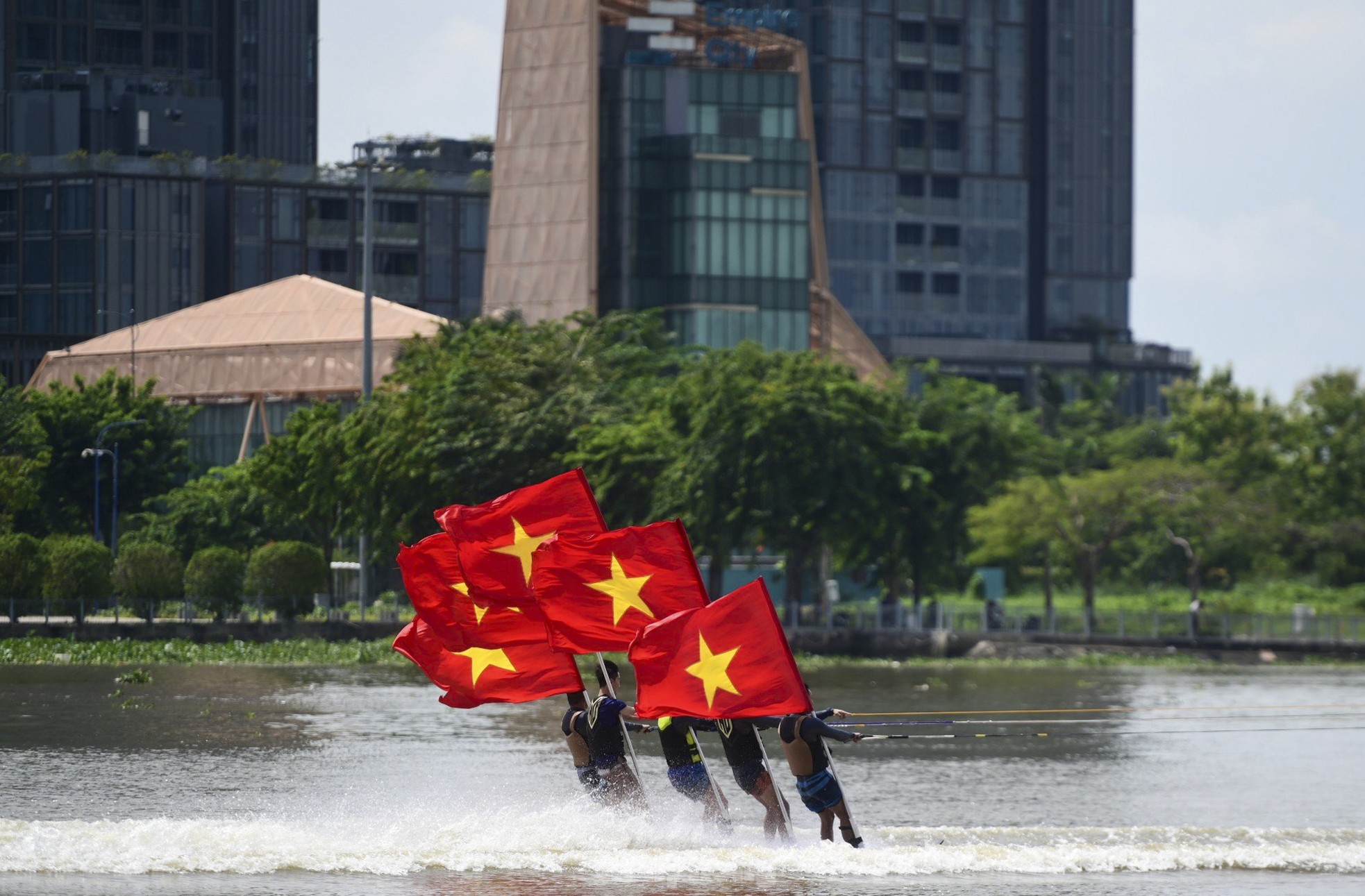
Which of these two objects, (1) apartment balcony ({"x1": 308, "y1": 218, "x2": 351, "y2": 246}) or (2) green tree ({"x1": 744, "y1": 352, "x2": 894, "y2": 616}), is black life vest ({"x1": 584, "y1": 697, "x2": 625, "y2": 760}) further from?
(1) apartment balcony ({"x1": 308, "y1": 218, "x2": 351, "y2": 246})

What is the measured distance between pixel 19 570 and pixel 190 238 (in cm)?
7193

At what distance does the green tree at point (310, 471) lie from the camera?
74.1 m

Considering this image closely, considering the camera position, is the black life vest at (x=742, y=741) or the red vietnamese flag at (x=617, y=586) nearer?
the black life vest at (x=742, y=741)

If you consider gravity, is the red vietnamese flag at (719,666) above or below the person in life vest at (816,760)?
above

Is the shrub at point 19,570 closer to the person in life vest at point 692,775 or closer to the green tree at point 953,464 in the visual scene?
the green tree at point 953,464

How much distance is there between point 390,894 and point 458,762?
552 inches

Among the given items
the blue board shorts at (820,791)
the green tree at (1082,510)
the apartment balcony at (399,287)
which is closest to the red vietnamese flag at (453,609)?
the blue board shorts at (820,791)

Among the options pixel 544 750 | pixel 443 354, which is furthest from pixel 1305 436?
pixel 544 750

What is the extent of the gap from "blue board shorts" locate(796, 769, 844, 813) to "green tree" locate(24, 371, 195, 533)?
2554 inches

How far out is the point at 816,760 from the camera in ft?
77.3

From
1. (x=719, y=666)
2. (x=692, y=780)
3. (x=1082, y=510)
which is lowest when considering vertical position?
(x=692, y=780)

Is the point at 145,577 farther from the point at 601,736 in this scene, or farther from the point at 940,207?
the point at 940,207

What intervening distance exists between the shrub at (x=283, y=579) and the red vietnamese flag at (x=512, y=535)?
143 ft

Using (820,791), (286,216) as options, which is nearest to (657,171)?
(286,216)
